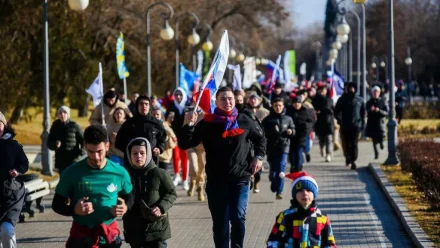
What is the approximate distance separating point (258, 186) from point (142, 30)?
26.4 meters

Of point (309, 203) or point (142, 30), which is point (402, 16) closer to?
point (142, 30)

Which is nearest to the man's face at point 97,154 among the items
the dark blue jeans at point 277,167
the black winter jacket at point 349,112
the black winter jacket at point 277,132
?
the black winter jacket at point 277,132

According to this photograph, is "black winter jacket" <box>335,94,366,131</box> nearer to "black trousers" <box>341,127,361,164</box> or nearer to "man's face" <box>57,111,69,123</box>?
"black trousers" <box>341,127,361,164</box>

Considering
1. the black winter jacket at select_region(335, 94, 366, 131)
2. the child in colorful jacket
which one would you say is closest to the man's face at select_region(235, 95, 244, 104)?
the black winter jacket at select_region(335, 94, 366, 131)

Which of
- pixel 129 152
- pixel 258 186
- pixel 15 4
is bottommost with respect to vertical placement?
pixel 258 186

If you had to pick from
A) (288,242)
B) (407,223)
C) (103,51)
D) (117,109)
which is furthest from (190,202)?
(103,51)

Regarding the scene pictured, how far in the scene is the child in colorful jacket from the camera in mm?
8047

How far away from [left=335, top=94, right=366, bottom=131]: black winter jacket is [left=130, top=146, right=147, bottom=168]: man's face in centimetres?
1499

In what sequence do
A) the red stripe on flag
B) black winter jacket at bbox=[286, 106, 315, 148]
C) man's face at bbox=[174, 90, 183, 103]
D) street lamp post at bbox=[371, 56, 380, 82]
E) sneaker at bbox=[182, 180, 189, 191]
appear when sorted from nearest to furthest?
the red stripe on flag < black winter jacket at bbox=[286, 106, 315, 148] < sneaker at bbox=[182, 180, 189, 191] < man's face at bbox=[174, 90, 183, 103] < street lamp post at bbox=[371, 56, 380, 82]

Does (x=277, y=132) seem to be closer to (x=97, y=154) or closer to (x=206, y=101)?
(x=206, y=101)

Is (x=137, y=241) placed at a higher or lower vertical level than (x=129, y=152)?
lower

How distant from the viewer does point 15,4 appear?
32281mm

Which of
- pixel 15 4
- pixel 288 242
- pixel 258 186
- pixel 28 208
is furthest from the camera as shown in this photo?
pixel 15 4

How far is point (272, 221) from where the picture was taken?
1551 cm
